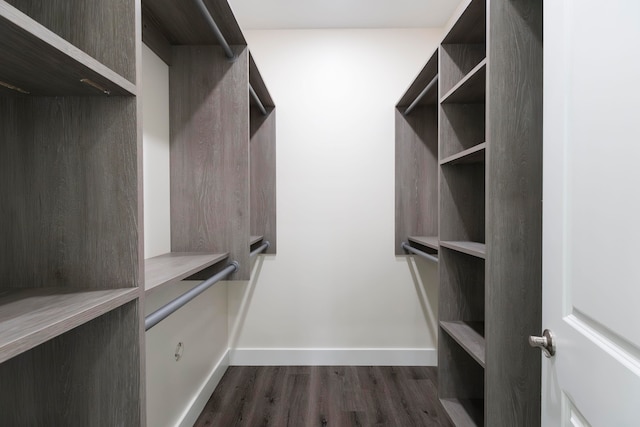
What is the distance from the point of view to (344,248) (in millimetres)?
2484

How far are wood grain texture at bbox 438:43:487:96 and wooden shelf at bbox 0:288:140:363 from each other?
161 cm

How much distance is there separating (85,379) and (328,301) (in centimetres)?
187

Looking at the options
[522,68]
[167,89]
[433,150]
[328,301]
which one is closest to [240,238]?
[167,89]

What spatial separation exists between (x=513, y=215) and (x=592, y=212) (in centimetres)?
57

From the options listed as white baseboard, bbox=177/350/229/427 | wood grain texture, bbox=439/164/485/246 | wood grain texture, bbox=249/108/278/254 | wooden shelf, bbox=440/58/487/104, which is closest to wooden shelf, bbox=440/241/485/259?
wood grain texture, bbox=439/164/485/246

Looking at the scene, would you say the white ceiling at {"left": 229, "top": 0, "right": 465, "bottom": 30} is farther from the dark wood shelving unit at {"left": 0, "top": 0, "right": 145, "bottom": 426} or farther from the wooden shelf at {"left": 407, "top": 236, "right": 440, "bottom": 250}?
the dark wood shelving unit at {"left": 0, "top": 0, "right": 145, "bottom": 426}

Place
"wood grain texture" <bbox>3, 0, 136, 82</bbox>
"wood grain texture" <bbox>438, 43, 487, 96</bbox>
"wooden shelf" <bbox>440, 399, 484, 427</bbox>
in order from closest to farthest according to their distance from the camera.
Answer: "wood grain texture" <bbox>3, 0, 136, 82</bbox> → "wooden shelf" <bbox>440, 399, 484, 427</bbox> → "wood grain texture" <bbox>438, 43, 487, 96</bbox>

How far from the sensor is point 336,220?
248cm

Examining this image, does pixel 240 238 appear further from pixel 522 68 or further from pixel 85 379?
pixel 522 68

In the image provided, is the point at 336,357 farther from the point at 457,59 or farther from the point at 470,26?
the point at 470,26

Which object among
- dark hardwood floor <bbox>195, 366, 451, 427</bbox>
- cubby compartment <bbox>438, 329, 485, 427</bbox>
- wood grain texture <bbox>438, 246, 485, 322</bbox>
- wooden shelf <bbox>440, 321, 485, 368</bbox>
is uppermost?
wood grain texture <bbox>438, 246, 485, 322</bbox>

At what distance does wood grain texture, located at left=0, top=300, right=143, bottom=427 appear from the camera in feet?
2.37

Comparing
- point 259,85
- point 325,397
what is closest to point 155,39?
point 259,85

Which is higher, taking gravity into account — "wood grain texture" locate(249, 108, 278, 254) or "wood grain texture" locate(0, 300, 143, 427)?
"wood grain texture" locate(249, 108, 278, 254)
